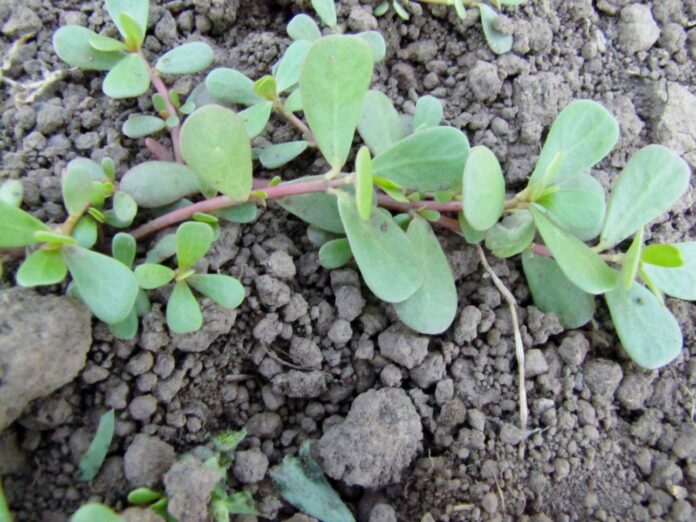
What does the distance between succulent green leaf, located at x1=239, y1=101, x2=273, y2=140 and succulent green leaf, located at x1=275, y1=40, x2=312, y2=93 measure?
2.3 inches

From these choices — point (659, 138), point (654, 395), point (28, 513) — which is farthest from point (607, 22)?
point (28, 513)

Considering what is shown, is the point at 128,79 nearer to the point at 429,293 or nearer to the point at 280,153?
the point at 280,153

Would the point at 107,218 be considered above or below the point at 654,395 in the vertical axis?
above

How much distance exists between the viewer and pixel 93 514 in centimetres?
91

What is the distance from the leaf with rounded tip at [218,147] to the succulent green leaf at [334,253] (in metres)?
0.23

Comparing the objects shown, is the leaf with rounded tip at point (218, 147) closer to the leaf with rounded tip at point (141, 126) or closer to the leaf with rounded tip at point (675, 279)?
the leaf with rounded tip at point (141, 126)

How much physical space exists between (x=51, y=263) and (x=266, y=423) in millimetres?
507

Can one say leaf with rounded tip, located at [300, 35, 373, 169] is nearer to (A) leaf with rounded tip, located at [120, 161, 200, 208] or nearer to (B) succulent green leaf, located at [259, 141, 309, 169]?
(B) succulent green leaf, located at [259, 141, 309, 169]

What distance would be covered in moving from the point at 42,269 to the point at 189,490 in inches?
18.0

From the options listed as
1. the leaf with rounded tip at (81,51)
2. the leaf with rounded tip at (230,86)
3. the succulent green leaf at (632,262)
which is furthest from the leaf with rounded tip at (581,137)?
the leaf with rounded tip at (81,51)

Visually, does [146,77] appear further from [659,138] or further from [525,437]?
[659,138]

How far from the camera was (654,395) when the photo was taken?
137 centimetres

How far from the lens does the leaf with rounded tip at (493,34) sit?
1590 millimetres

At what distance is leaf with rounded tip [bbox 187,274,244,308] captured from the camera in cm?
117
